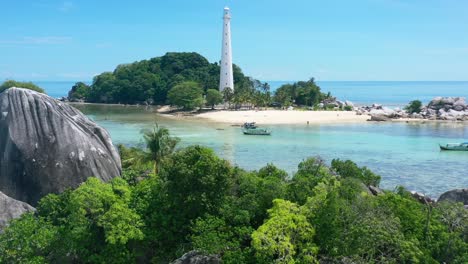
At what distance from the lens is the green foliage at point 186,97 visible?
8075 centimetres

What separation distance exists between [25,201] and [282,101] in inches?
2709

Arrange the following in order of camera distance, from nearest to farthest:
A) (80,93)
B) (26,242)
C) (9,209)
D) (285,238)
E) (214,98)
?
(285,238)
(26,242)
(9,209)
(214,98)
(80,93)

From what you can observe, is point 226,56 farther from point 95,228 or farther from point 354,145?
point 95,228

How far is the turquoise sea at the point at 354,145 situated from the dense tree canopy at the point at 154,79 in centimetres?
2852

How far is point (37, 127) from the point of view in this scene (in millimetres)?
17672

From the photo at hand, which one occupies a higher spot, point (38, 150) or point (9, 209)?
point (38, 150)

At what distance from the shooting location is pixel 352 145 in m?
47.7

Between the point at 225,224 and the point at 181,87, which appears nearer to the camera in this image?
the point at 225,224

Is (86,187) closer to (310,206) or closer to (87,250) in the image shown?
(87,250)

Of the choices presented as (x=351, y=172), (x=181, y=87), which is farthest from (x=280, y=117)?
(x=351, y=172)

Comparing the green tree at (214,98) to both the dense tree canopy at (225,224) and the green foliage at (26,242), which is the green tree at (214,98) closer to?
the dense tree canopy at (225,224)

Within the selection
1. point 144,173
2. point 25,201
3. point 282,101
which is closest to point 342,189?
point 144,173

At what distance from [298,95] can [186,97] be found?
874 inches

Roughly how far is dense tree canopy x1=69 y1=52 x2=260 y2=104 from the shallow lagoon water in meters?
27.3
